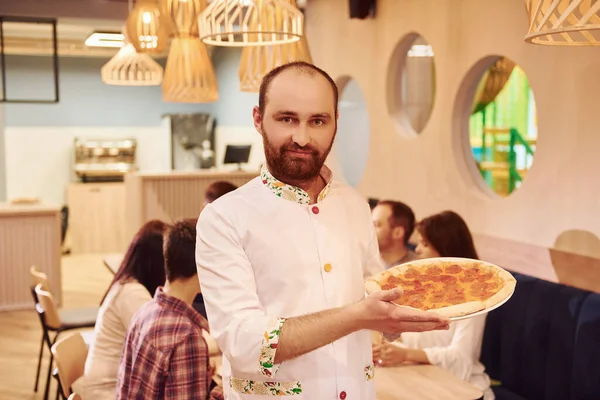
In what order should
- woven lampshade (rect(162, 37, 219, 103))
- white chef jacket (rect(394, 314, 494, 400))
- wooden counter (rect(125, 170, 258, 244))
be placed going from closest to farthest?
white chef jacket (rect(394, 314, 494, 400)) → woven lampshade (rect(162, 37, 219, 103)) → wooden counter (rect(125, 170, 258, 244))

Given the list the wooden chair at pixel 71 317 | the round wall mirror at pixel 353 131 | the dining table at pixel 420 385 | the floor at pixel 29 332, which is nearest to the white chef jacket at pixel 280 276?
the dining table at pixel 420 385

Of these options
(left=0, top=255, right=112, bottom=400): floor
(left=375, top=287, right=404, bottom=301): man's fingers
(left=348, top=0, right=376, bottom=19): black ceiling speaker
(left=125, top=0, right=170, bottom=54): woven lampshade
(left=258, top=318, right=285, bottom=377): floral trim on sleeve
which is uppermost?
(left=348, top=0, right=376, bottom=19): black ceiling speaker

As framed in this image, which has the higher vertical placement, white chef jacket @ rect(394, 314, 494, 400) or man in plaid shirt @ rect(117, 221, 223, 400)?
man in plaid shirt @ rect(117, 221, 223, 400)

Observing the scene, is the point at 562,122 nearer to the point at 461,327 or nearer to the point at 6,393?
the point at 461,327

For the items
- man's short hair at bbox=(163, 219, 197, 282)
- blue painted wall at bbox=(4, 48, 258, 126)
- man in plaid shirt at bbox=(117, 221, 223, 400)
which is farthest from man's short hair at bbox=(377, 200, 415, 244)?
blue painted wall at bbox=(4, 48, 258, 126)

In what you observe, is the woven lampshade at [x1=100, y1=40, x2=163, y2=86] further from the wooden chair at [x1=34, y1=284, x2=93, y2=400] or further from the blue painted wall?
the blue painted wall

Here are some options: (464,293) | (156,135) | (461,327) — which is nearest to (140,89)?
(156,135)

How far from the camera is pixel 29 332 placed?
617cm

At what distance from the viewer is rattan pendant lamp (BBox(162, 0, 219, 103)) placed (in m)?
3.90

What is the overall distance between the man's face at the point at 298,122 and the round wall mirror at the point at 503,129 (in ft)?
17.9

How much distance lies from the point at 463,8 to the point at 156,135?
8.55 meters

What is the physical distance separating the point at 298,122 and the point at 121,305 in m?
1.67

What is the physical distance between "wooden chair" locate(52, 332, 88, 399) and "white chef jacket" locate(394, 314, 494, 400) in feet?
4.75

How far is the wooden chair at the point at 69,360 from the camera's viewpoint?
2822mm
